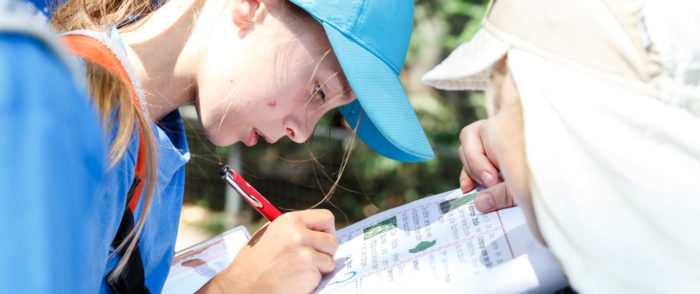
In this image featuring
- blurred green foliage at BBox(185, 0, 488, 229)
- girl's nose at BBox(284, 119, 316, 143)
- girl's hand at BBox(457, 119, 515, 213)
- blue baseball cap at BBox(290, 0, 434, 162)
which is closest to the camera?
girl's hand at BBox(457, 119, 515, 213)

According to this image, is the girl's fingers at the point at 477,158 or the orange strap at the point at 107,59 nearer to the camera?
the orange strap at the point at 107,59

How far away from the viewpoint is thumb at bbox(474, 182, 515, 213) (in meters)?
0.96

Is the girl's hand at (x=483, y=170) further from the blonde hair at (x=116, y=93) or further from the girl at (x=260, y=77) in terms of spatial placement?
the blonde hair at (x=116, y=93)

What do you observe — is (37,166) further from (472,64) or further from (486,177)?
(486,177)

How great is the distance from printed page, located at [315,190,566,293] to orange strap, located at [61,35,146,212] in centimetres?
35

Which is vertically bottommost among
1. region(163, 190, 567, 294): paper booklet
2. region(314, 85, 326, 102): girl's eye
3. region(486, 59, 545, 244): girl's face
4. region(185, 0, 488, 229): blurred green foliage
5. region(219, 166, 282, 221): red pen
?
region(185, 0, 488, 229): blurred green foliage

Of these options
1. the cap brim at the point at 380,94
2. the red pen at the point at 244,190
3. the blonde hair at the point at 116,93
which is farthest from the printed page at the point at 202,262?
the cap brim at the point at 380,94

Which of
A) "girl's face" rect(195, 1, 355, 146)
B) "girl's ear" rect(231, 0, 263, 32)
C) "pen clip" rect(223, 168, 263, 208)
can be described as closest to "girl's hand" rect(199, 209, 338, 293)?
"pen clip" rect(223, 168, 263, 208)

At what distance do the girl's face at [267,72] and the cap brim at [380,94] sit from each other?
0.06 meters

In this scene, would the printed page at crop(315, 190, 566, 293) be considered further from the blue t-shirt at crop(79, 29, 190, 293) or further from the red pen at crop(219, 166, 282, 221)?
the blue t-shirt at crop(79, 29, 190, 293)

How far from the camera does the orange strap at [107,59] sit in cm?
86

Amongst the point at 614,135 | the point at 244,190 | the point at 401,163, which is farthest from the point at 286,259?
the point at 401,163

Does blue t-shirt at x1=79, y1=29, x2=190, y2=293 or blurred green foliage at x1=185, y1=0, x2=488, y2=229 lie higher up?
blue t-shirt at x1=79, y1=29, x2=190, y2=293

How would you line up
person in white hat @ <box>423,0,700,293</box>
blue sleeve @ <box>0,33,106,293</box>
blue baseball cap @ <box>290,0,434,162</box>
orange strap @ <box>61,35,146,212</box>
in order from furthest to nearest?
blue baseball cap @ <box>290,0,434,162</box> → orange strap @ <box>61,35,146,212</box> → person in white hat @ <box>423,0,700,293</box> → blue sleeve @ <box>0,33,106,293</box>
